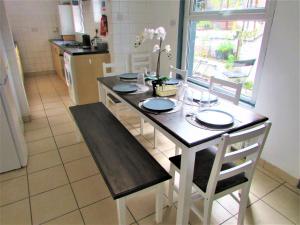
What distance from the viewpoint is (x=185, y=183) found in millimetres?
1263

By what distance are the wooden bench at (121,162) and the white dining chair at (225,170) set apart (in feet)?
0.70

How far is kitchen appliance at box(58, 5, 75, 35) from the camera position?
5.04m

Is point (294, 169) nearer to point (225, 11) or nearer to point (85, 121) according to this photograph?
point (225, 11)

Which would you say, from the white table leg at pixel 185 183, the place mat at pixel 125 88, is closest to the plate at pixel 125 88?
the place mat at pixel 125 88

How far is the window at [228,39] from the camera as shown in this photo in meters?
2.07

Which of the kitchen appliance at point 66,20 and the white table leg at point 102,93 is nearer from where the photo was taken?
the white table leg at point 102,93

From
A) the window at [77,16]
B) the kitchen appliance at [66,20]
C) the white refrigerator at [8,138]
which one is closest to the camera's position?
the white refrigerator at [8,138]

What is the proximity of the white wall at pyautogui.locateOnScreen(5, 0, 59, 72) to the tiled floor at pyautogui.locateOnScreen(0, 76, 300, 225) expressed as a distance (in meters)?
3.71

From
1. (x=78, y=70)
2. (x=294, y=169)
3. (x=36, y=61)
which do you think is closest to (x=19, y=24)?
(x=36, y=61)

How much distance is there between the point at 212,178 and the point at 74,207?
3.87 ft

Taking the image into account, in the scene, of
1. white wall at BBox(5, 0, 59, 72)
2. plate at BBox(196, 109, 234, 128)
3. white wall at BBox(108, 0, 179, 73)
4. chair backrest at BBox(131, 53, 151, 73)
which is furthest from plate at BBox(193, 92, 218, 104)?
white wall at BBox(5, 0, 59, 72)

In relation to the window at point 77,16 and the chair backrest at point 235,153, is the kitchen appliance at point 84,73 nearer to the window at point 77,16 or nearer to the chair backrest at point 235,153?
the window at point 77,16

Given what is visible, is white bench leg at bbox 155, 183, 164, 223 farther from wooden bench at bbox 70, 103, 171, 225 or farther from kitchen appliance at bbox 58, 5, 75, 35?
kitchen appliance at bbox 58, 5, 75, 35

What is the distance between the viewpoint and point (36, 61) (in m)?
5.60
